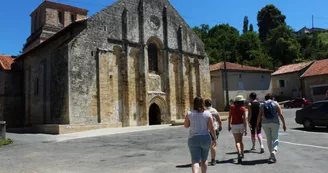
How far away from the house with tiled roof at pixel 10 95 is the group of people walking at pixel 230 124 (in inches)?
961

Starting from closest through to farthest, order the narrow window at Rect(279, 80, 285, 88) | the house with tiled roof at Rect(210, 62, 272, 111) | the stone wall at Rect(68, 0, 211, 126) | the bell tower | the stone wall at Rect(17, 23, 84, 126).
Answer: the stone wall at Rect(17, 23, 84, 126), the stone wall at Rect(68, 0, 211, 126), the bell tower, the house with tiled roof at Rect(210, 62, 272, 111), the narrow window at Rect(279, 80, 285, 88)

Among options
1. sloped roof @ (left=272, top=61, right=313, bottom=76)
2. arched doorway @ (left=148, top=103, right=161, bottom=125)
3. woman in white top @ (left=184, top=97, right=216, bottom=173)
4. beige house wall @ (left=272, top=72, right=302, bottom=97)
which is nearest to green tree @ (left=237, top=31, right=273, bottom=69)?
sloped roof @ (left=272, top=61, right=313, bottom=76)

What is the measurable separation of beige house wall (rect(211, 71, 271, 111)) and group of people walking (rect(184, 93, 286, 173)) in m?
28.5

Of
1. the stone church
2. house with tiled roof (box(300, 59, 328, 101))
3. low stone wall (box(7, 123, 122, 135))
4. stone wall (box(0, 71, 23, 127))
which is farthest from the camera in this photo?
house with tiled roof (box(300, 59, 328, 101))

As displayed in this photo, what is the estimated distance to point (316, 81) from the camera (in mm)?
37031

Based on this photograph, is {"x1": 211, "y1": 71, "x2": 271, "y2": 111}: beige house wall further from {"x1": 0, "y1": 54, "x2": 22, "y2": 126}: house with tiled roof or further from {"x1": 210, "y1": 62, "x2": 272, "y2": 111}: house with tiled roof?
{"x1": 0, "y1": 54, "x2": 22, "y2": 126}: house with tiled roof

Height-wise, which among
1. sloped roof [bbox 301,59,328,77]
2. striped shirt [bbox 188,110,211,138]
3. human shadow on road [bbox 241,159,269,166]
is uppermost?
sloped roof [bbox 301,59,328,77]

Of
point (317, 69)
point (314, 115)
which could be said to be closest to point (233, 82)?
point (317, 69)

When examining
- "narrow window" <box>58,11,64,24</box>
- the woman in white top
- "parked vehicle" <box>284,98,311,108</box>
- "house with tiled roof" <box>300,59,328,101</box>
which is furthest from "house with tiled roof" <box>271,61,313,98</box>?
the woman in white top

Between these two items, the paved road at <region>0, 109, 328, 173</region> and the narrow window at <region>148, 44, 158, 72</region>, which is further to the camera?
the narrow window at <region>148, 44, 158, 72</region>

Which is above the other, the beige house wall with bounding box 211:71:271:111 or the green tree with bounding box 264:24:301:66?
the green tree with bounding box 264:24:301:66

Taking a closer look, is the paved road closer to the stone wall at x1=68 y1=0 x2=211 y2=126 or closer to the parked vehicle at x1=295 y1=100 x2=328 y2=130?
the parked vehicle at x1=295 y1=100 x2=328 y2=130

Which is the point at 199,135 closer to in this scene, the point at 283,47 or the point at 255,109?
the point at 255,109

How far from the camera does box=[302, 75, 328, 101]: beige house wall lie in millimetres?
36000
